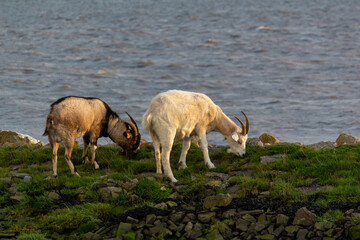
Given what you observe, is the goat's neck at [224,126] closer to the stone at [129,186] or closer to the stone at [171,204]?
the stone at [129,186]

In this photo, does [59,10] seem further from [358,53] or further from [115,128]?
[115,128]

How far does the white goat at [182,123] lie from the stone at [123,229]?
2.74 metres

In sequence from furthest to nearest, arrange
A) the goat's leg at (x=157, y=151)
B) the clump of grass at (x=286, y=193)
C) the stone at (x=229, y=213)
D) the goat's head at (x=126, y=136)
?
the goat's head at (x=126, y=136)
the goat's leg at (x=157, y=151)
the clump of grass at (x=286, y=193)
the stone at (x=229, y=213)

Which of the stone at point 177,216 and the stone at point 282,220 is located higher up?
the stone at point 282,220

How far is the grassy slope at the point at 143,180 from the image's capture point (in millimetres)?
12102

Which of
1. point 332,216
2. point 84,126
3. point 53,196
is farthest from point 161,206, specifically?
point 84,126

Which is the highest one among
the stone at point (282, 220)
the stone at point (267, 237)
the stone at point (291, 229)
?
the stone at point (282, 220)

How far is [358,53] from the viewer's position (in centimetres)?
3906

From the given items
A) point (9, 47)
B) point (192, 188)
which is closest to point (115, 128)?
point (192, 188)

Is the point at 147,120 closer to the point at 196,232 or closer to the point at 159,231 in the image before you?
the point at 159,231

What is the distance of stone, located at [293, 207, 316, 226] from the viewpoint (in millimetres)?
10969

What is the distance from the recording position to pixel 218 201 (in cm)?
1192

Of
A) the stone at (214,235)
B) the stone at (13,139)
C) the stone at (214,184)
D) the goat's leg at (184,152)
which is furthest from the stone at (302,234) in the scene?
the stone at (13,139)

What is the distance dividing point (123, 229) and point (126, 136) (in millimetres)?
5175
